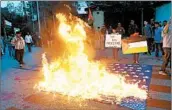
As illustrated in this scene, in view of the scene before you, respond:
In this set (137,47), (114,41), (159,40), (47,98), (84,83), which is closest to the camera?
(47,98)

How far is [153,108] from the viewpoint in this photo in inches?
259

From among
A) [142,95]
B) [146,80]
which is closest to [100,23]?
[146,80]

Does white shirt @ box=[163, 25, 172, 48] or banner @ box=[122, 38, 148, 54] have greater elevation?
white shirt @ box=[163, 25, 172, 48]

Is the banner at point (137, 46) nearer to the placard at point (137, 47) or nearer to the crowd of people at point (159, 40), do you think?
the placard at point (137, 47)

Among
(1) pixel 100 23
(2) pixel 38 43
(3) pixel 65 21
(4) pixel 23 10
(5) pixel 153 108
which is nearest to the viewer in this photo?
(5) pixel 153 108

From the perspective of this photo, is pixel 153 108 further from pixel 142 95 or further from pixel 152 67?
pixel 152 67

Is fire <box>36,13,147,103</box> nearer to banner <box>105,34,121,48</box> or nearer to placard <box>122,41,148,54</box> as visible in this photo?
placard <box>122,41,148,54</box>

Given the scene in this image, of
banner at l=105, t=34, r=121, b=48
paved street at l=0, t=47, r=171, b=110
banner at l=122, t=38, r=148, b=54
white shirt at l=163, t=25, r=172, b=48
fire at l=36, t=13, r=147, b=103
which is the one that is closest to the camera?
paved street at l=0, t=47, r=171, b=110

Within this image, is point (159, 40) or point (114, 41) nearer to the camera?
point (159, 40)

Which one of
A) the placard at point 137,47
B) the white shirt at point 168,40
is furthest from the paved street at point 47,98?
the placard at point 137,47

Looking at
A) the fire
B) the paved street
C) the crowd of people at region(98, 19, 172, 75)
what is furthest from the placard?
the fire

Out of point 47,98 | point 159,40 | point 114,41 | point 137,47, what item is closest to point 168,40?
point 137,47

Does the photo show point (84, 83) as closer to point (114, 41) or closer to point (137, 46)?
point (137, 46)

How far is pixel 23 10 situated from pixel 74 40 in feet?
93.8
